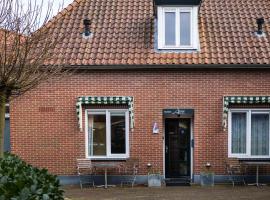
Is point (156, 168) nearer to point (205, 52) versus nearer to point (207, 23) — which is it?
point (205, 52)

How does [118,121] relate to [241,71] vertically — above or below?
below

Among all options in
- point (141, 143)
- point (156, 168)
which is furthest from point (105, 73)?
point (156, 168)

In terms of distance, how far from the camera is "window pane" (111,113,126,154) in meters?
15.2

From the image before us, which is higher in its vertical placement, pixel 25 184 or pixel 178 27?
pixel 178 27

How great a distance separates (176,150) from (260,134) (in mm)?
2932

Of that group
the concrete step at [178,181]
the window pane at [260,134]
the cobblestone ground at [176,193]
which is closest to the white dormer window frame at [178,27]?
the window pane at [260,134]

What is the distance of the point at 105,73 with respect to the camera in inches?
587

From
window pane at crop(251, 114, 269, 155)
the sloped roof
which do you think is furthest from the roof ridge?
window pane at crop(251, 114, 269, 155)

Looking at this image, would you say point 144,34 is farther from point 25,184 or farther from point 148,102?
point 25,184

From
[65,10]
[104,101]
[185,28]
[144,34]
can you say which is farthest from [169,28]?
[65,10]

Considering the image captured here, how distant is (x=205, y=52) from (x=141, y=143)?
149 inches

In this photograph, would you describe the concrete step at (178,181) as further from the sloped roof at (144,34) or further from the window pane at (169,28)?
the window pane at (169,28)

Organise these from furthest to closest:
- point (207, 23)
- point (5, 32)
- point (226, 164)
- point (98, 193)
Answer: point (207, 23) → point (226, 164) → point (98, 193) → point (5, 32)

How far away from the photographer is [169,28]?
1527 centimetres
